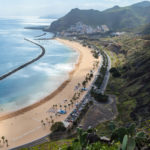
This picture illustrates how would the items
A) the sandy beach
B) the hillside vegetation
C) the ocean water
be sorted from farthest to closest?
the ocean water
the hillside vegetation
the sandy beach

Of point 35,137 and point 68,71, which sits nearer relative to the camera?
point 35,137

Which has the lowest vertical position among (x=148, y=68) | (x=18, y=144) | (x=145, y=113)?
(x=18, y=144)

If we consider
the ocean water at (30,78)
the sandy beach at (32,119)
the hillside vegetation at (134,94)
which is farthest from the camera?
the ocean water at (30,78)

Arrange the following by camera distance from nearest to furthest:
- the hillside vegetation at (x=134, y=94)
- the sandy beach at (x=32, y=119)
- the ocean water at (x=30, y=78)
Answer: the sandy beach at (x=32, y=119) → the hillside vegetation at (x=134, y=94) → the ocean water at (x=30, y=78)

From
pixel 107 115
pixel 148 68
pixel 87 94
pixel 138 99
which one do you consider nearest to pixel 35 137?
pixel 107 115

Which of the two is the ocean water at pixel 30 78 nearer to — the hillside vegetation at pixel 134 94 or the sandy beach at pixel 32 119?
the sandy beach at pixel 32 119

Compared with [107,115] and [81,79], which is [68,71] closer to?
[81,79]

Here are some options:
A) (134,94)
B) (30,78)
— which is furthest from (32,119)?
(30,78)

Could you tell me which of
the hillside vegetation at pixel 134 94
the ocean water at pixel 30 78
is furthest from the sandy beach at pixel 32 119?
the hillside vegetation at pixel 134 94

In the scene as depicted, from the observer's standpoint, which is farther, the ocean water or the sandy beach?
the ocean water

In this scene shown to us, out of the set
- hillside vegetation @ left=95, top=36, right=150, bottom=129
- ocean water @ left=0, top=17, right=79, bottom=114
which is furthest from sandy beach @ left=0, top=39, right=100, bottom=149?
hillside vegetation @ left=95, top=36, right=150, bottom=129

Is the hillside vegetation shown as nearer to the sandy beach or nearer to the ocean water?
the sandy beach
